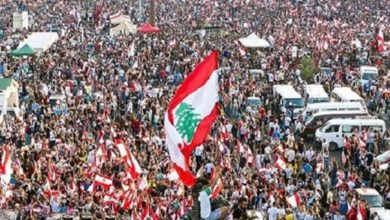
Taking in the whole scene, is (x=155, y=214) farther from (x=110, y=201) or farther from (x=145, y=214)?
(x=110, y=201)

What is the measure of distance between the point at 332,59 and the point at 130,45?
9615 mm

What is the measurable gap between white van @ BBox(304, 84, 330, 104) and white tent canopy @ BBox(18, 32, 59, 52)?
49.1ft

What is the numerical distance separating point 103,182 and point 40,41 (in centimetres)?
2729

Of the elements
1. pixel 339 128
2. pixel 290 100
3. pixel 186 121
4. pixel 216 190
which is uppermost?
pixel 186 121

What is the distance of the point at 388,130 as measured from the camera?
3306cm

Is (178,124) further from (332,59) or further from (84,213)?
(332,59)

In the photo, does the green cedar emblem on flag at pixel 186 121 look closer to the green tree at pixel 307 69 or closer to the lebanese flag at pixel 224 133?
the lebanese flag at pixel 224 133

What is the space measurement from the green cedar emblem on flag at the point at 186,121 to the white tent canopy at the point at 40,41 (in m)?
34.7

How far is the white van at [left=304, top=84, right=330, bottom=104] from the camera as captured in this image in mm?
36031

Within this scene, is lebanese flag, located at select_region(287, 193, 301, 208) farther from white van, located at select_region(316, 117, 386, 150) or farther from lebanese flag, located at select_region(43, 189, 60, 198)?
white van, located at select_region(316, 117, 386, 150)

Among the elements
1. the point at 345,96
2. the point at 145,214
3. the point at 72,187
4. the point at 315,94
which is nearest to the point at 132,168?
the point at 72,187

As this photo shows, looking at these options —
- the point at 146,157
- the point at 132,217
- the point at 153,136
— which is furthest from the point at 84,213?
the point at 153,136

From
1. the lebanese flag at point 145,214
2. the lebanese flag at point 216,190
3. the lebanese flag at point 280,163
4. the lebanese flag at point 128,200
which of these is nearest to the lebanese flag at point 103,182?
the lebanese flag at point 128,200

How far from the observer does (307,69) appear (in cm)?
4200
